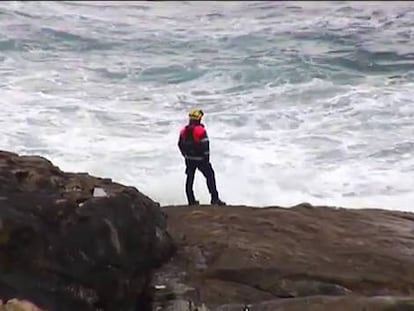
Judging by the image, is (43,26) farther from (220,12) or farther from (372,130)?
(372,130)

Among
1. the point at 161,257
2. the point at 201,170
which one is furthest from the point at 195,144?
the point at 161,257

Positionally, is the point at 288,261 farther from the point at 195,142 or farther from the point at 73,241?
the point at 195,142

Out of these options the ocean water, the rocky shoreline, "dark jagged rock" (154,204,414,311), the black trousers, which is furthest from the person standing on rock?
the ocean water

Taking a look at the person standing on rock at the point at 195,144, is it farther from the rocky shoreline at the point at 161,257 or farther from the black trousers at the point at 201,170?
the rocky shoreline at the point at 161,257

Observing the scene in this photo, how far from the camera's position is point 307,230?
26.8 feet

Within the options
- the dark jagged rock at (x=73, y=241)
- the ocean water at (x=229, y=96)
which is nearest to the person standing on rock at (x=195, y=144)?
the dark jagged rock at (x=73, y=241)

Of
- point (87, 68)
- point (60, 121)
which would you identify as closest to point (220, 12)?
point (87, 68)

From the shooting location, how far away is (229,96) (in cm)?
1862

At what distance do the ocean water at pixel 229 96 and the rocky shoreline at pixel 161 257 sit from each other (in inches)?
179

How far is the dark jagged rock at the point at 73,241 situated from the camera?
21.2 feet

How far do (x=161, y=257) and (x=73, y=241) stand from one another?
0.97 meters

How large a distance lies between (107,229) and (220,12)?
939 inches

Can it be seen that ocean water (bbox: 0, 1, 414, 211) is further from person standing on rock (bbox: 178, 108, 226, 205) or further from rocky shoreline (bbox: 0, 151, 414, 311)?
rocky shoreline (bbox: 0, 151, 414, 311)

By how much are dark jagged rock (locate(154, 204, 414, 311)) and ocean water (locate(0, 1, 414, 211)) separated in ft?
13.0
